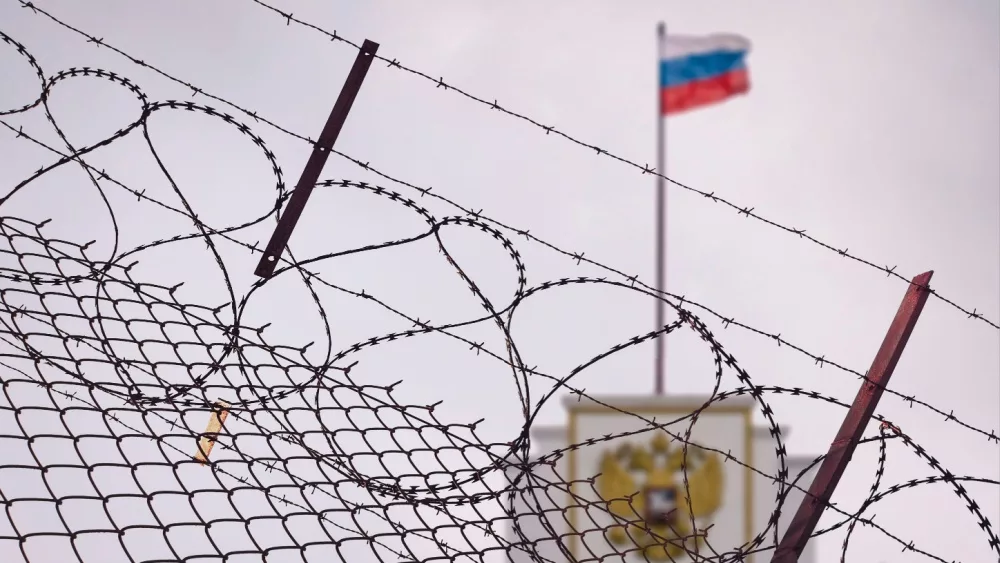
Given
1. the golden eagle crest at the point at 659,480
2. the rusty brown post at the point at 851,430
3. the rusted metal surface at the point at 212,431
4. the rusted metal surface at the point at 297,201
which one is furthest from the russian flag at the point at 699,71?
the rusted metal surface at the point at 212,431

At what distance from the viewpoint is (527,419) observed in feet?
11.5

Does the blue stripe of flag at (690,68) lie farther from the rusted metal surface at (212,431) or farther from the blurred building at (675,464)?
the rusted metal surface at (212,431)

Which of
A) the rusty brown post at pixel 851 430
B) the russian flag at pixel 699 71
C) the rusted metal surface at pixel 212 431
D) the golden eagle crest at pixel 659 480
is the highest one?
the russian flag at pixel 699 71

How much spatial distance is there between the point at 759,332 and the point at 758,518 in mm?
13384

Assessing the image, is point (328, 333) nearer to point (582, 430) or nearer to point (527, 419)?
point (527, 419)

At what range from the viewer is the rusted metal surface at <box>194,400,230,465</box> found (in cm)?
351

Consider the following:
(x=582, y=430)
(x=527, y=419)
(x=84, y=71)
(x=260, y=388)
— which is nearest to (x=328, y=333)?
(x=260, y=388)

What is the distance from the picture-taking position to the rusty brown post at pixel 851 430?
11.9 ft

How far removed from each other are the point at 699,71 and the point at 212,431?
1883 centimetres

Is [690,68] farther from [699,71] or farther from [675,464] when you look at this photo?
[675,464]

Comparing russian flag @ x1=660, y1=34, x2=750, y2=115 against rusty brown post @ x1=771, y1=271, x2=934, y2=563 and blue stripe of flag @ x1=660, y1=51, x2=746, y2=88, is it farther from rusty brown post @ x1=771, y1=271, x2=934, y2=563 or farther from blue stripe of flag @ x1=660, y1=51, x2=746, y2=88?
rusty brown post @ x1=771, y1=271, x2=934, y2=563

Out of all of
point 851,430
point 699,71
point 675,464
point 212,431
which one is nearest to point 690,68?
point 699,71

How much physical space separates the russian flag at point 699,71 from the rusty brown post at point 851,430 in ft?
57.7

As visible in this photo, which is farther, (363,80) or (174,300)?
(363,80)
